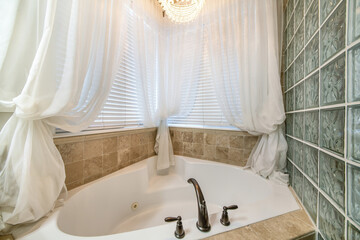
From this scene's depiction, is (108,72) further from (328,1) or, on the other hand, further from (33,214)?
(328,1)

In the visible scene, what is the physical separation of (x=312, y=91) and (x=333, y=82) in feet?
0.61

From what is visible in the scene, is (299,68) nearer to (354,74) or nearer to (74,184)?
(354,74)

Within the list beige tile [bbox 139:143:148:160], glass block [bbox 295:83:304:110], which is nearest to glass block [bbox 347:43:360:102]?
glass block [bbox 295:83:304:110]

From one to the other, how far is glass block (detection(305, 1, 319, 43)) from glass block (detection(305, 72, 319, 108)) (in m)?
0.22

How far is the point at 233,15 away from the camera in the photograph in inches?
44.2

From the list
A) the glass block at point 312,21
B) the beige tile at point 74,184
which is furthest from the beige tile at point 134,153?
the glass block at point 312,21

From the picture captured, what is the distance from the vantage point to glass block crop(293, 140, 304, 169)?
2.50 feet

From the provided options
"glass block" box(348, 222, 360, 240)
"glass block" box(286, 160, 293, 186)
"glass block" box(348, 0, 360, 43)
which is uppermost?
"glass block" box(348, 0, 360, 43)

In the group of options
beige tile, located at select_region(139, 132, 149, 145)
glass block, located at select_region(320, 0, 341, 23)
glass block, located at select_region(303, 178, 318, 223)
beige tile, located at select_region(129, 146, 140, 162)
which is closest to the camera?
glass block, located at select_region(320, 0, 341, 23)

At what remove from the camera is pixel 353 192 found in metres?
0.37

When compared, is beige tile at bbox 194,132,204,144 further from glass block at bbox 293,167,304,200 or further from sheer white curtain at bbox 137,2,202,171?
glass block at bbox 293,167,304,200

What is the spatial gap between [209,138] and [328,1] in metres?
1.16

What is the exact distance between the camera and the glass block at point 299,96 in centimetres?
77

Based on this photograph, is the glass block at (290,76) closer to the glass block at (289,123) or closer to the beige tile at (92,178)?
the glass block at (289,123)
